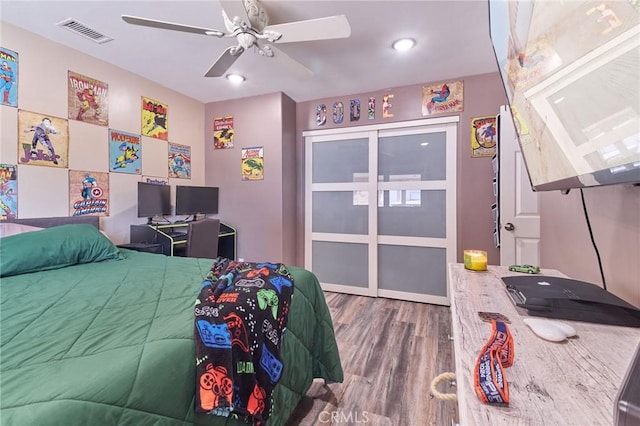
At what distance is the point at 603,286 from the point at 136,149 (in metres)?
3.69

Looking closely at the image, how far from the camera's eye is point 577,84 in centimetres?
62

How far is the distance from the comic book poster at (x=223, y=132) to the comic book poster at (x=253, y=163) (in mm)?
286

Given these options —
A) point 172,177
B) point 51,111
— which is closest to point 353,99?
point 172,177

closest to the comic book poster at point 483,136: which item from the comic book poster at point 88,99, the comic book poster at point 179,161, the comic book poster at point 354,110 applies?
the comic book poster at point 354,110

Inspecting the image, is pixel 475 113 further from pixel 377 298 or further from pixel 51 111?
pixel 51 111

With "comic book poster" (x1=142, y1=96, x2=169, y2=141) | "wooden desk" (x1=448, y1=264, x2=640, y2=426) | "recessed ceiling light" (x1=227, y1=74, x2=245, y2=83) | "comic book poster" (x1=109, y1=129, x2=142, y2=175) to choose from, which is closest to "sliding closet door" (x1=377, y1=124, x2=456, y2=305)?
"recessed ceiling light" (x1=227, y1=74, x2=245, y2=83)

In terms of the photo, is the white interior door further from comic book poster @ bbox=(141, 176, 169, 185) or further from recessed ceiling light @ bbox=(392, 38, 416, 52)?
comic book poster @ bbox=(141, 176, 169, 185)

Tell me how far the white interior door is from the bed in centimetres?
194

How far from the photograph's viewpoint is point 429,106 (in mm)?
3053

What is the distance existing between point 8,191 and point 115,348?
2.25m

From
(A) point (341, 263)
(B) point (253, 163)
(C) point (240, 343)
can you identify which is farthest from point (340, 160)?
(C) point (240, 343)

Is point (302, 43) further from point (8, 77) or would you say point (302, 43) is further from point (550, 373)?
point (550, 373)

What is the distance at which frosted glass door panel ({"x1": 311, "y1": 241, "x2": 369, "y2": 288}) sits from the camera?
3434 millimetres

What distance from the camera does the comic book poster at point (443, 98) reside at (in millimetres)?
2934
